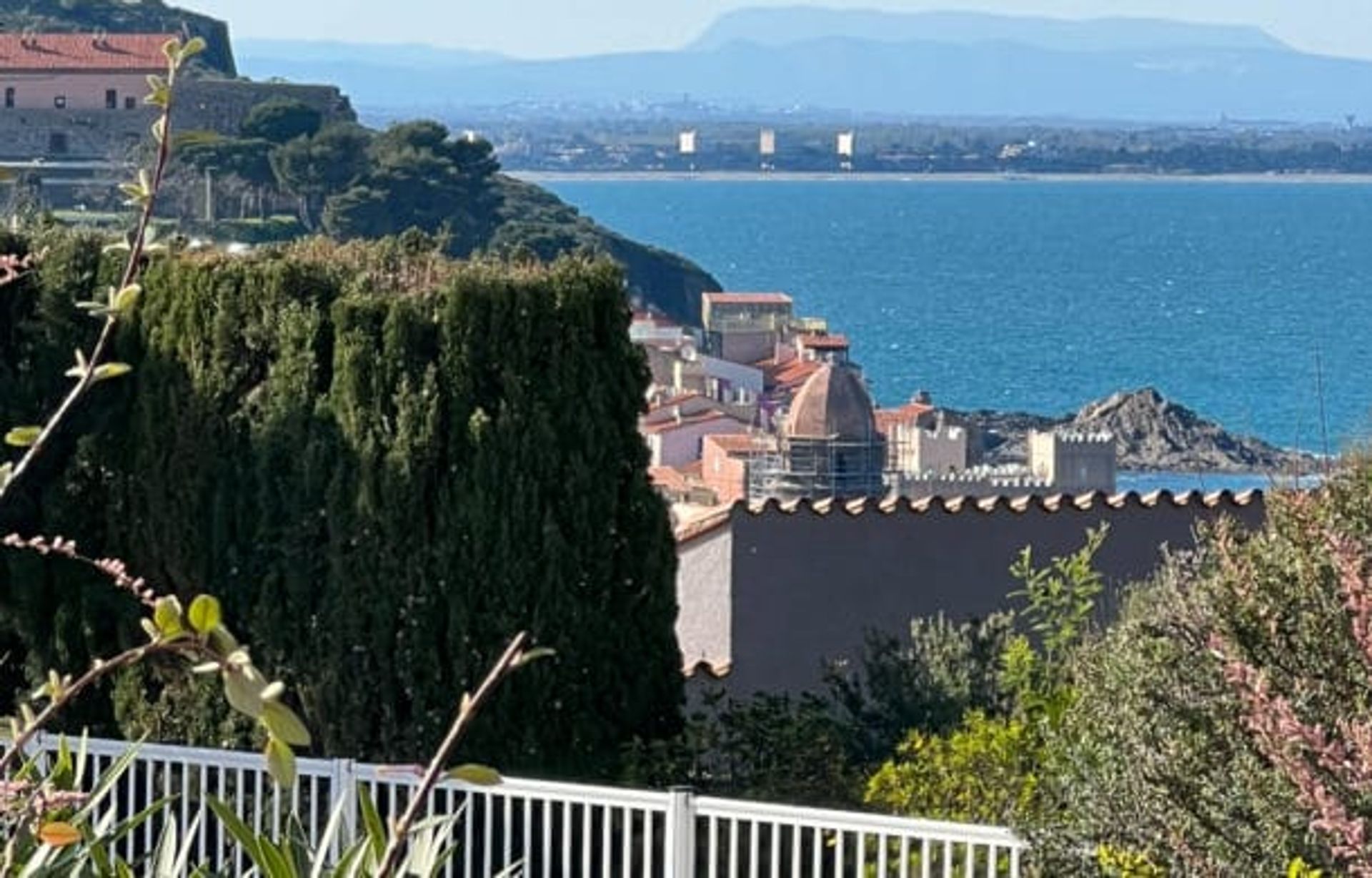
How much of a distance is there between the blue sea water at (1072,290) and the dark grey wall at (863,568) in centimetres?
3778

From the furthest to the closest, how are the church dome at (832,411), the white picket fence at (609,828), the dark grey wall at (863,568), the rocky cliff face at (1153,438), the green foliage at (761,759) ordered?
the rocky cliff face at (1153,438)
the church dome at (832,411)
the dark grey wall at (863,568)
the green foliage at (761,759)
the white picket fence at (609,828)

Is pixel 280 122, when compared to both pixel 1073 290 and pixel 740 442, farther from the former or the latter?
pixel 740 442

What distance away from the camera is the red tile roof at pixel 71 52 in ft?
264

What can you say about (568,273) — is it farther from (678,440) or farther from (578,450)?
(678,440)

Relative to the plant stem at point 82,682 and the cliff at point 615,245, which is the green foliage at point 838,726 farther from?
the cliff at point 615,245

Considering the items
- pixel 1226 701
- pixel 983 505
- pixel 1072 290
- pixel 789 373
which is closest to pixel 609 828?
pixel 1226 701

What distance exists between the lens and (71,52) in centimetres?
8362

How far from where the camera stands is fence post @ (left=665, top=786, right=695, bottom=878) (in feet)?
20.6

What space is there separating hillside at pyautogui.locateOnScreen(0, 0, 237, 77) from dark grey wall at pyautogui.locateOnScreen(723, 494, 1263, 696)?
97746 millimetres

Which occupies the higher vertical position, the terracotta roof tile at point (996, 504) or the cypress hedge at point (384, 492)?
the cypress hedge at point (384, 492)

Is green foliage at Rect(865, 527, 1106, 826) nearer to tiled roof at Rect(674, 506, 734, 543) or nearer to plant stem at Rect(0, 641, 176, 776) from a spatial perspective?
tiled roof at Rect(674, 506, 734, 543)

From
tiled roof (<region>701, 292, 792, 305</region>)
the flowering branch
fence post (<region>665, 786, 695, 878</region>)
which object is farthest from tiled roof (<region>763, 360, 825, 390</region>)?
the flowering branch

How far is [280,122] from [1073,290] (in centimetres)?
5037

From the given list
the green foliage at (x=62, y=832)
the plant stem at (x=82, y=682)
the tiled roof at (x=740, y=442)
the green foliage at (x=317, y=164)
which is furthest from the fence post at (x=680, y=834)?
the green foliage at (x=317, y=164)
